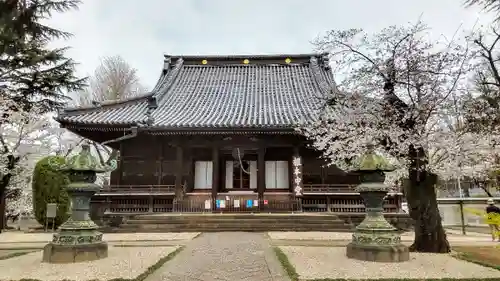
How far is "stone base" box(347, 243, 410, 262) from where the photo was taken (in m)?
7.48

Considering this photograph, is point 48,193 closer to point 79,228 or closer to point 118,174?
point 118,174

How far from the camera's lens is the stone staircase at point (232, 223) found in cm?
1357

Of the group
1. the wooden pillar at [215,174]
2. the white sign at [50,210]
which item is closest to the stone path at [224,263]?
the wooden pillar at [215,174]

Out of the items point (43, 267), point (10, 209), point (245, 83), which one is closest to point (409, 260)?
point (43, 267)

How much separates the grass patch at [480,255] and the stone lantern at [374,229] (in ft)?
5.18

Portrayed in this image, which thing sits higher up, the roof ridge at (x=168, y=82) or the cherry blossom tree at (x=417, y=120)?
the roof ridge at (x=168, y=82)

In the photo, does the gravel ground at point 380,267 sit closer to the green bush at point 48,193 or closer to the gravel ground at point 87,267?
the gravel ground at point 87,267

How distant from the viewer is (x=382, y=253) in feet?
24.7

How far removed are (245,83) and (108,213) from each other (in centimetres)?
1155

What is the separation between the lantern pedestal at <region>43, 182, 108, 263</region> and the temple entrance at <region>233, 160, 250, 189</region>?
9.49 m

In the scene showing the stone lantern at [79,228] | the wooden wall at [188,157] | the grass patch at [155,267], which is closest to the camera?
the grass patch at [155,267]

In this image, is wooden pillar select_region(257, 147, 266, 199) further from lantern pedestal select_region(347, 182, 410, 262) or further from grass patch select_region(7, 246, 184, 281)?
lantern pedestal select_region(347, 182, 410, 262)

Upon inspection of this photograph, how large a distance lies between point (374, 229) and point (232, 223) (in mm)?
6970

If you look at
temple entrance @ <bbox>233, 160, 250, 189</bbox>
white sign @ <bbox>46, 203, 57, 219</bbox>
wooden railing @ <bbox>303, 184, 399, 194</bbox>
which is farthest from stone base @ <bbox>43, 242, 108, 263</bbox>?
wooden railing @ <bbox>303, 184, 399, 194</bbox>
